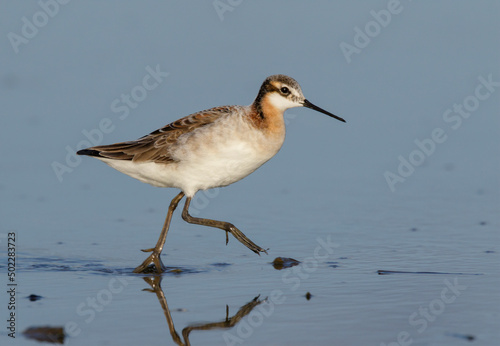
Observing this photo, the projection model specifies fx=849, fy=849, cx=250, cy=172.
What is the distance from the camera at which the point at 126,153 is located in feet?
38.3

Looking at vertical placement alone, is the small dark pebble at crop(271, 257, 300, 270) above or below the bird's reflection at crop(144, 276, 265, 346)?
above

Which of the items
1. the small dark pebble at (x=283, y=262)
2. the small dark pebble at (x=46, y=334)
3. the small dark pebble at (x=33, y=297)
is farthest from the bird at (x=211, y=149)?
the small dark pebble at (x=46, y=334)

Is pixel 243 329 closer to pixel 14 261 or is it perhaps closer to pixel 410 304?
pixel 410 304

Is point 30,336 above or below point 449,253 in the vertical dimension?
below

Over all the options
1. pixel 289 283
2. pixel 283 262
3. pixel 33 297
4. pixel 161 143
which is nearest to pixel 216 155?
pixel 161 143

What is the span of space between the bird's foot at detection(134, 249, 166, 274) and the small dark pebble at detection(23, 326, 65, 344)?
2672 millimetres

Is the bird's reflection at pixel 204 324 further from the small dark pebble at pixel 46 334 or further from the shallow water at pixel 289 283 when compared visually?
the small dark pebble at pixel 46 334

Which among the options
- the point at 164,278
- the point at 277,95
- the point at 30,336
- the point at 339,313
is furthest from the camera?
the point at 277,95

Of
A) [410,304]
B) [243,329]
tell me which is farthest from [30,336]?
[410,304]

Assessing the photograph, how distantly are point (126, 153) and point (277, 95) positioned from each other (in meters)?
2.23

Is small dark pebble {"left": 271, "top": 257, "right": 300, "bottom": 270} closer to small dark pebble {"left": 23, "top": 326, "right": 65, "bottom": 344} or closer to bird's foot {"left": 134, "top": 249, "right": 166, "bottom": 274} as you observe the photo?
bird's foot {"left": 134, "top": 249, "right": 166, "bottom": 274}

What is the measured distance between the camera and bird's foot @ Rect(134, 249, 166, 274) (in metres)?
10.7

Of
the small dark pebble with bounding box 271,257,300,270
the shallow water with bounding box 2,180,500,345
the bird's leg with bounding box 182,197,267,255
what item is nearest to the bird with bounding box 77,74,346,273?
the bird's leg with bounding box 182,197,267,255

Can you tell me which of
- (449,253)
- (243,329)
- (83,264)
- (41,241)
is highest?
(41,241)
